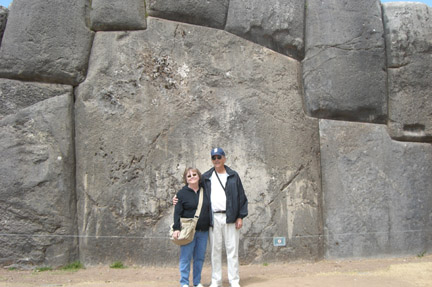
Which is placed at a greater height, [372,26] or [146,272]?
[372,26]

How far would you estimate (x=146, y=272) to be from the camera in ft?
17.1

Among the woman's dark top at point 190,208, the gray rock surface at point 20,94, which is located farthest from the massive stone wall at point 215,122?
the woman's dark top at point 190,208

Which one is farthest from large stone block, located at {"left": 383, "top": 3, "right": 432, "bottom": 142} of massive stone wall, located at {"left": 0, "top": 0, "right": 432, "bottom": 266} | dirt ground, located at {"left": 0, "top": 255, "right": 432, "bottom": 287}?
dirt ground, located at {"left": 0, "top": 255, "right": 432, "bottom": 287}

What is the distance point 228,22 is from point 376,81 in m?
2.09

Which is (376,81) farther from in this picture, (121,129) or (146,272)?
(146,272)

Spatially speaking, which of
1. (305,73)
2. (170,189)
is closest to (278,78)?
(305,73)

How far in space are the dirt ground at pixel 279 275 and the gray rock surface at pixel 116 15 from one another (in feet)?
9.80

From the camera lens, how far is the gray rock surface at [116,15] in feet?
18.8

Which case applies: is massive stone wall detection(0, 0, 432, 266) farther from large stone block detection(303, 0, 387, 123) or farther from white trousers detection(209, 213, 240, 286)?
white trousers detection(209, 213, 240, 286)

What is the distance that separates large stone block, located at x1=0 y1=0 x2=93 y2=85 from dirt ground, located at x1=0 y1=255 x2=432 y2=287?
2.35 m

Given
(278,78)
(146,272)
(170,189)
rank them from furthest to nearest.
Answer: (278,78)
(170,189)
(146,272)

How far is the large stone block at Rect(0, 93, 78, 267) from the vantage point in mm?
5281

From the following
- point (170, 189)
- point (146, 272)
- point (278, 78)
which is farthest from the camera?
point (278, 78)

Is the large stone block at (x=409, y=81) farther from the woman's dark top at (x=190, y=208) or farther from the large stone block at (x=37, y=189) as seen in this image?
the large stone block at (x=37, y=189)
